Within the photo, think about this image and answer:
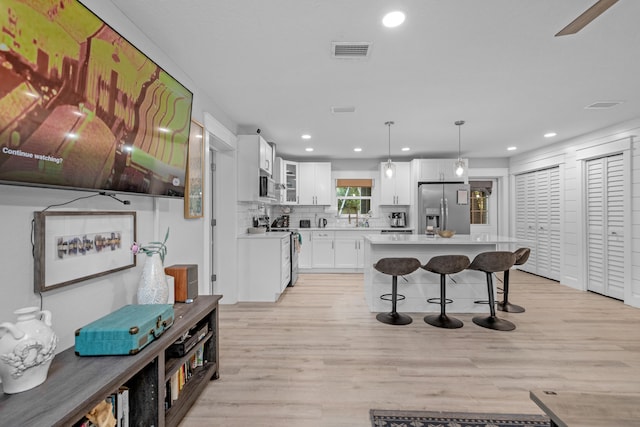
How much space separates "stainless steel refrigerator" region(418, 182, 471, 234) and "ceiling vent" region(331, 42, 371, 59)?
13.8 ft

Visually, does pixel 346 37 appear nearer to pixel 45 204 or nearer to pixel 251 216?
pixel 45 204

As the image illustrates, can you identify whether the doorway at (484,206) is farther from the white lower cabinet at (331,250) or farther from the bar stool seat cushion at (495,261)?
the bar stool seat cushion at (495,261)

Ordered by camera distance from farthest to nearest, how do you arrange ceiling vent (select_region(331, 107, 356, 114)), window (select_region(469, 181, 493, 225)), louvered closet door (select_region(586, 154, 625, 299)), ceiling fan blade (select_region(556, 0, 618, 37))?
1. window (select_region(469, 181, 493, 225))
2. louvered closet door (select_region(586, 154, 625, 299))
3. ceiling vent (select_region(331, 107, 356, 114))
4. ceiling fan blade (select_region(556, 0, 618, 37))

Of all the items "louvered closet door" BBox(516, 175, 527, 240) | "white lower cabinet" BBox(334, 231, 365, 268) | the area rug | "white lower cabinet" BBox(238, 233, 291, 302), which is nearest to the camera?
the area rug

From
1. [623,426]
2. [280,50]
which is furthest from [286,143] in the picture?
[623,426]

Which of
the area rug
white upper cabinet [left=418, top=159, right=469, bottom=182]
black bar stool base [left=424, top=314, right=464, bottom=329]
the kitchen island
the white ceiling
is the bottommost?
the area rug

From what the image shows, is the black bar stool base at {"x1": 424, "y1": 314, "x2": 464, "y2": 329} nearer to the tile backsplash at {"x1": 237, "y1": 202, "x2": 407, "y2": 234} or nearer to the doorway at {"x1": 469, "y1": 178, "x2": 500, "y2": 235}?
the tile backsplash at {"x1": 237, "y1": 202, "x2": 407, "y2": 234}

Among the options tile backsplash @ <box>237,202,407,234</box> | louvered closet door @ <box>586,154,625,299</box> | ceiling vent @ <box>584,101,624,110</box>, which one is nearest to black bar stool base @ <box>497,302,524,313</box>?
louvered closet door @ <box>586,154,625,299</box>

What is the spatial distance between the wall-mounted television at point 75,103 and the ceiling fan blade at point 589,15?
2.47 m

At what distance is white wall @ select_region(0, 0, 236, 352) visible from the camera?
126 cm

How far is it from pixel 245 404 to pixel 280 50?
2.54 meters

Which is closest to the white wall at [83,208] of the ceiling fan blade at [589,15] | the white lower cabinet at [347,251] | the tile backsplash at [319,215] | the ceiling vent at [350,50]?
the ceiling vent at [350,50]

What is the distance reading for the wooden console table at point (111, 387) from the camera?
0.98 m

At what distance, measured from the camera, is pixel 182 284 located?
2205mm
